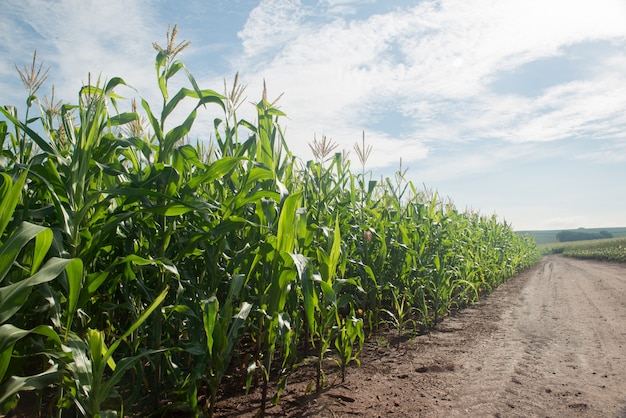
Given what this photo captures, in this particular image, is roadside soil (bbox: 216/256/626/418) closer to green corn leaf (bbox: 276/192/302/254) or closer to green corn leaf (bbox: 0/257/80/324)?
green corn leaf (bbox: 276/192/302/254)

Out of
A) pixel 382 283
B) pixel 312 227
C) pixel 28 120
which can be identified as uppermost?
pixel 28 120

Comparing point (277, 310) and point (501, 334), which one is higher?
point (277, 310)

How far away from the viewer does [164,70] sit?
6.26 ft

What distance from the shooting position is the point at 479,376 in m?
2.79

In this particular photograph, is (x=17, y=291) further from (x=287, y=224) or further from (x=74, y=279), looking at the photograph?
(x=287, y=224)

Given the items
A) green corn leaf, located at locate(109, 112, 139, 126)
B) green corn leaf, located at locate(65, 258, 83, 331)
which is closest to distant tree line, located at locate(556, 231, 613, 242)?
green corn leaf, located at locate(109, 112, 139, 126)

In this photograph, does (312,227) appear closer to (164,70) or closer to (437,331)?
(164,70)

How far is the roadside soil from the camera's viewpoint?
2229mm

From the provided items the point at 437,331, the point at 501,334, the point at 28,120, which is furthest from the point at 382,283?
the point at 28,120

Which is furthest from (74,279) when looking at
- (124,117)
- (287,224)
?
(124,117)

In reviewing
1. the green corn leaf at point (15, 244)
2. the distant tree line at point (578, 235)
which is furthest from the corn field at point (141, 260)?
the distant tree line at point (578, 235)

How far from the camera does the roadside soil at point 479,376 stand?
223 centimetres

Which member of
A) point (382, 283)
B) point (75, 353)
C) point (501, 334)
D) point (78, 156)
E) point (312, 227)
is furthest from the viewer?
point (501, 334)

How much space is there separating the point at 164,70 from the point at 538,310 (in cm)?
549
